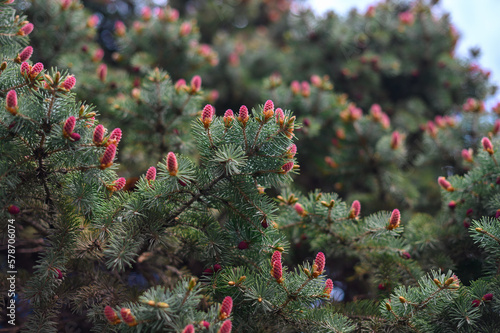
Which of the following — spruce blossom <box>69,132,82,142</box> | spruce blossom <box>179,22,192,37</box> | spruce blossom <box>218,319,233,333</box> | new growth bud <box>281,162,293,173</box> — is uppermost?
spruce blossom <box>179,22,192,37</box>

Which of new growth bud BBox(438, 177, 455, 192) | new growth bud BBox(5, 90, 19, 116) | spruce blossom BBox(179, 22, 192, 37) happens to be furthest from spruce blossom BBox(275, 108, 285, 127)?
spruce blossom BBox(179, 22, 192, 37)

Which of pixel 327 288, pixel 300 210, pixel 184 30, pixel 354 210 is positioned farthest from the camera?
pixel 184 30

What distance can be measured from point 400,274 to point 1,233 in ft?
5.41

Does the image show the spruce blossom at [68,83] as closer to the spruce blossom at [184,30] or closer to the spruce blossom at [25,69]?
the spruce blossom at [25,69]

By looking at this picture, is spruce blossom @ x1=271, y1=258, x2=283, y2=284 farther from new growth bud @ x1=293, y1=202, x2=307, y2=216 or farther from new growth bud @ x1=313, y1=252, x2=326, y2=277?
new growth bud @ x1=293, y1=202, x2=307, y2=216

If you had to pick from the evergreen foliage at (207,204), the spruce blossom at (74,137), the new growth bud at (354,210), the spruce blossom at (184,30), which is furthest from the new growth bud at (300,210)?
the spruce blossom at (184,30)

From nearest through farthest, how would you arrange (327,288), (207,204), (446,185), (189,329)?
(189,329), (327,288), (207,204), (446,185)

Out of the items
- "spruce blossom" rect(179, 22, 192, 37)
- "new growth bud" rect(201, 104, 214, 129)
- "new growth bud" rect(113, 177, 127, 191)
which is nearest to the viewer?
"new growth bud" rect(201, 104, 214, 129)

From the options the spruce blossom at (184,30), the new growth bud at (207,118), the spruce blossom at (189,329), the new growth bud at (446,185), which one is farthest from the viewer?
the spruce blossom at (184,30)

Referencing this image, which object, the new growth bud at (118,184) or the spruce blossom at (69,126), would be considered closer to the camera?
the spruce blossom at (69,126)

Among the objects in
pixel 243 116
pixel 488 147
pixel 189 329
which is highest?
pixel 488 147

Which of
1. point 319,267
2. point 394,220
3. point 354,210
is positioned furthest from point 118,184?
point 394,220

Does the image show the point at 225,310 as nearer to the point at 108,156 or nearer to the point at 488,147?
the point at 108,156

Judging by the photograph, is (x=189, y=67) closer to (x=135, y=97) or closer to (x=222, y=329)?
(x=135, y=97)
